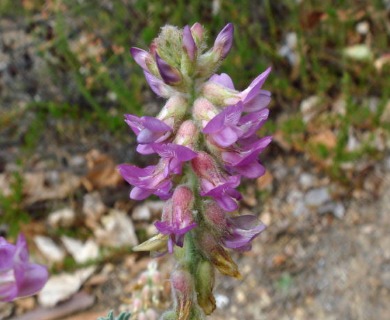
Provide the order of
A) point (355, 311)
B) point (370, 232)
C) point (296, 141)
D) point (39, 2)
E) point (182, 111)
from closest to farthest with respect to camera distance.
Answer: point (182, 111) < point (355, 311) < point (370, 232) < point (296, 141) < point (39, 2)

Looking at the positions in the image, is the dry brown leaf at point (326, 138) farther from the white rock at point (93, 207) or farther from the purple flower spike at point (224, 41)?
the purple flower spike at point (224, 41)

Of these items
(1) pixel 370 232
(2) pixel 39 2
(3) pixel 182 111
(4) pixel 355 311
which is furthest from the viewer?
(2) pixel 39 2

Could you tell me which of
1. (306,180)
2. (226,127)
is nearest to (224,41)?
(226,127)

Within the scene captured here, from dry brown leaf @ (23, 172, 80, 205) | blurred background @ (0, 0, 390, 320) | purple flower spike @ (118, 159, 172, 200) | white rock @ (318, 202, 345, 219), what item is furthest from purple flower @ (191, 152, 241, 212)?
dry brown leaf @ (23, 172, 80, 205)

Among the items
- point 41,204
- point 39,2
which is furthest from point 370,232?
point 39,2

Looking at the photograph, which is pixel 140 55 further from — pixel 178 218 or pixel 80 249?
pixel 80 249

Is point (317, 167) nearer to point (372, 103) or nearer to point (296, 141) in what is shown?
point (296, 141)
